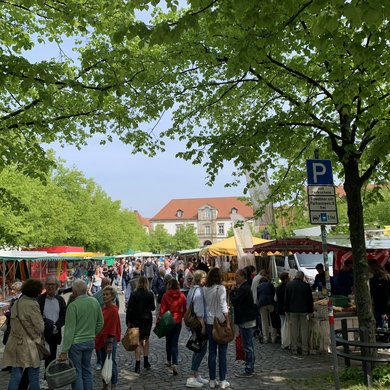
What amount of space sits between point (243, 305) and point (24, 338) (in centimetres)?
341

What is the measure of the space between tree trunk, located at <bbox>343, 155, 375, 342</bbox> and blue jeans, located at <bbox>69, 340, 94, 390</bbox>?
4205 millimetres

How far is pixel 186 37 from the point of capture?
8.45m

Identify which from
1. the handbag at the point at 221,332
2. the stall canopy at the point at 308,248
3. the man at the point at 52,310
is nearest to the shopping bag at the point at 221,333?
the handbag at the point at 221,332

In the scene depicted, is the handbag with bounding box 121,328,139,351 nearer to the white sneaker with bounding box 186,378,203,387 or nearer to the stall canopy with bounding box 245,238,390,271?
the white sneaker with bounding box 186,378,203,387

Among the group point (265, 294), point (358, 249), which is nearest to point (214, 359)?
point (358, 249)

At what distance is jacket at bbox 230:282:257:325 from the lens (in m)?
7.46

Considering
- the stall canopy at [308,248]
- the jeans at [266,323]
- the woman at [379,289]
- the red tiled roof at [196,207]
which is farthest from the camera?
the red tiled roof at [196,207]

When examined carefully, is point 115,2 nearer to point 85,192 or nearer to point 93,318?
point 93,318

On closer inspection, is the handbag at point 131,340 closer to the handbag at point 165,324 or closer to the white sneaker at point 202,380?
the handbag at point 165,324

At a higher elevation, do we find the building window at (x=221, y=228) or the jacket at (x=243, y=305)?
the building window at (x=221, y=228)

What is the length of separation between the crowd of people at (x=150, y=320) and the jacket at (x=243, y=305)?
2 centimetres

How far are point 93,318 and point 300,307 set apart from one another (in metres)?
4.97

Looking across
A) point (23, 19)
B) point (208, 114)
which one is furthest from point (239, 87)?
point (23, 19)

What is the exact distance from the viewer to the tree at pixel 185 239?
3939 inches
